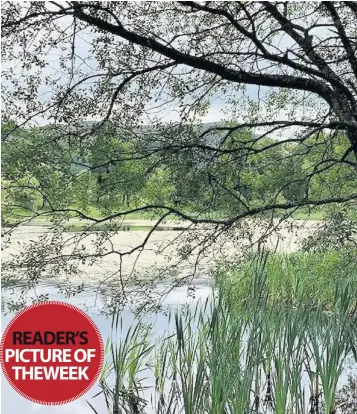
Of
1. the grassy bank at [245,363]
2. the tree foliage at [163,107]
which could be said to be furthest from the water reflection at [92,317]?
the tree foliage at [163,107]

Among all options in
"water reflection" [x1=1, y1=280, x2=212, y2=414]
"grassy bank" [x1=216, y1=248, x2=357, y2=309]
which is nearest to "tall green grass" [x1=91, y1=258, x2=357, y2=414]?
"water reflection" [x1=1, y1=280, x2=212, y2=414]

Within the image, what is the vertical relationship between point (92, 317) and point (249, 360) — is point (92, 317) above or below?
above

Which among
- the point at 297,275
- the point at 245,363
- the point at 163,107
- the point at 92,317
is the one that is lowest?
the point at 245,363

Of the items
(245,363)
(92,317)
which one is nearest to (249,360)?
(245,363)

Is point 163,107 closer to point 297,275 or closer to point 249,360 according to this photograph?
point 297,275

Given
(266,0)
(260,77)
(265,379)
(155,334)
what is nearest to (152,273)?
(155,334)

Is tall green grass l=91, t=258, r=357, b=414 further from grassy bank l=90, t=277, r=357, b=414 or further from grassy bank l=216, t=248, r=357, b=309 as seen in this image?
grassy bank l=216, t=248, r=357, b=309

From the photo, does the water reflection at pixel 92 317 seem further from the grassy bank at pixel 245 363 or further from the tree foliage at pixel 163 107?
the tree foliage at pixel 163 107

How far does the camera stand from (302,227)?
2973 mm

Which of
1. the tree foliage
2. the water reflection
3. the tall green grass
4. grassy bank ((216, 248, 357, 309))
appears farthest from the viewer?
grassy bank ((216, 248, 357, 309))

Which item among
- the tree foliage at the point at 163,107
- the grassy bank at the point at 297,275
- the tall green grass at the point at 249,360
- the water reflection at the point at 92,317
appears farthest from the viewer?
the grassy bank at the point at 297,275

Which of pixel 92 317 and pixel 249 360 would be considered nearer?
pixel 249 360

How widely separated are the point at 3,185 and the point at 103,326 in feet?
2.71

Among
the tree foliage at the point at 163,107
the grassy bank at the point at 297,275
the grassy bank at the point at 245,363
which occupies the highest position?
the tree foliage at the point at 163,107
